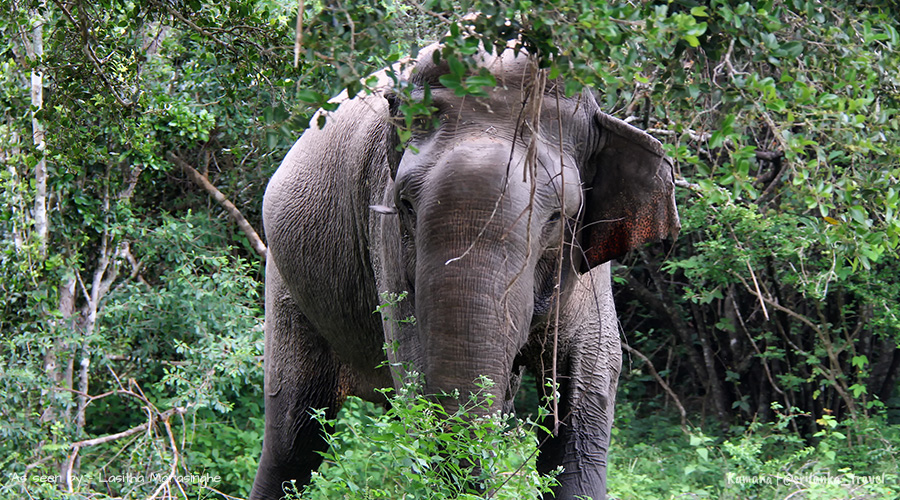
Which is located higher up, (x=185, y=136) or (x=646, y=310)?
(x=185, y=136)

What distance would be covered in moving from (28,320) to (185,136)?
4.75 ft

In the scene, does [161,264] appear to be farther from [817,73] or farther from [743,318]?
[817,73]

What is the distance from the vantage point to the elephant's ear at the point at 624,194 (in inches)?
128

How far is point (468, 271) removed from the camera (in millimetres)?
2895

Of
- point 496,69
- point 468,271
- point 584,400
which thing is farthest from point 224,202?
point 468,271

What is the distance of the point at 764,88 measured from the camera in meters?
2.42

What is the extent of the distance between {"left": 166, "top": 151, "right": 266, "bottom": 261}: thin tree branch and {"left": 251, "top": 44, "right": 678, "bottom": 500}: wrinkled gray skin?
2.68 m

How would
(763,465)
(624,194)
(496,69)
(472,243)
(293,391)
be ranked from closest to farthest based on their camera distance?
(472,243) < (496,69) < (624,194) < (293,391) < (763,465)

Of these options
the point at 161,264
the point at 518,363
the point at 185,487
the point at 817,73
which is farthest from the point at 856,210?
the point at 161,264

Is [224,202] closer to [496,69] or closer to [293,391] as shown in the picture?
[293,391]

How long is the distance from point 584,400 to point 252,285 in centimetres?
359

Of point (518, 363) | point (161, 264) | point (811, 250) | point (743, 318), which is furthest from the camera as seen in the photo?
point (743, 318)

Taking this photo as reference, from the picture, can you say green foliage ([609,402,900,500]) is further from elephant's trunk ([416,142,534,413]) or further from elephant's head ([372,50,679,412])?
elephant's trunk ([416,142,534,413])

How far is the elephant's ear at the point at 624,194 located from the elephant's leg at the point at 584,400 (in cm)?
24
